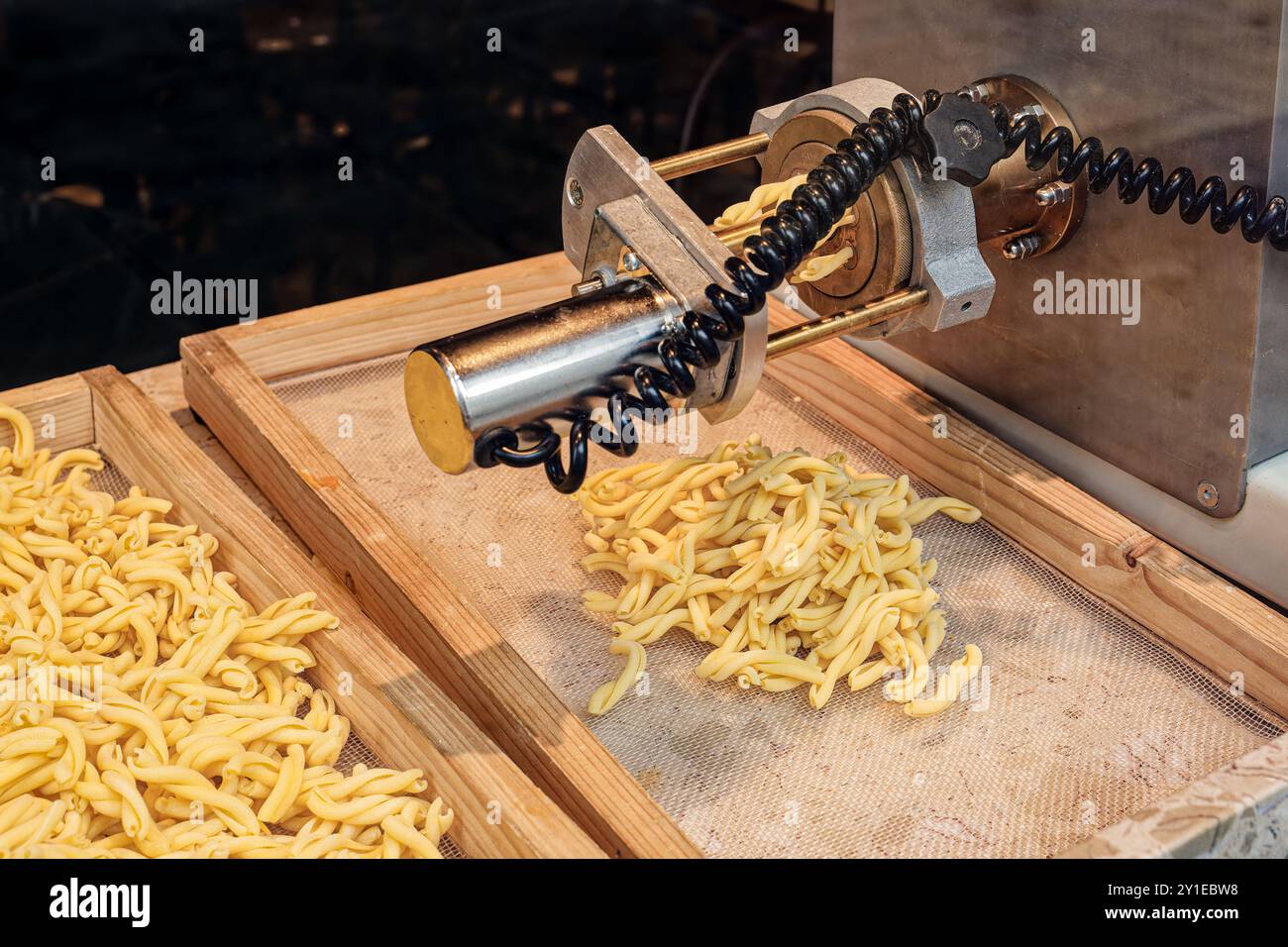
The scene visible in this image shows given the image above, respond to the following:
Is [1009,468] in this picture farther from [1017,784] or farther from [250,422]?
[250,422]

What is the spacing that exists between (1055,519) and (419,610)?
0.61 meters

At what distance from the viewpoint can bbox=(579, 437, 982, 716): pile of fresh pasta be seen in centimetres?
130

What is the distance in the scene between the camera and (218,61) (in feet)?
11.7

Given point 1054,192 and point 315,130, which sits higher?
point 1054,192

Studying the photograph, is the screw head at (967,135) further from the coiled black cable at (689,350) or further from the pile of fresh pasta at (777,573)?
the pile of fresh pasta at (777,573)

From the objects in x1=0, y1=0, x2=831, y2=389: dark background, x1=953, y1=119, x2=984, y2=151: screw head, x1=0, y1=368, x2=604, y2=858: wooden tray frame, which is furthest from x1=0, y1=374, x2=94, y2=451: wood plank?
x1=0, y1=0, x2=831, y2=389: dark background

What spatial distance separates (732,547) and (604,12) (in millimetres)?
2878

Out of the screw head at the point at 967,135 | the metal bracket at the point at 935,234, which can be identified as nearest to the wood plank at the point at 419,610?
the metal bracket at the point at 935,234

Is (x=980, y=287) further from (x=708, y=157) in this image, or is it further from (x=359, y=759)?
(x=359, y=759)

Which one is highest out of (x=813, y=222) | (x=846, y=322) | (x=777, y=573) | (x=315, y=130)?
(x=813, y=222)

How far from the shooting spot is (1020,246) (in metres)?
1.43

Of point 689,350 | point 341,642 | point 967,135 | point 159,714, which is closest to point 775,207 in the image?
point 967,135

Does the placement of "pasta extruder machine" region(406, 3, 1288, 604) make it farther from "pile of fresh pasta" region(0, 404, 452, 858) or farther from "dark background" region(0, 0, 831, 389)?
"dark background" region(0, 0, 831, 389)

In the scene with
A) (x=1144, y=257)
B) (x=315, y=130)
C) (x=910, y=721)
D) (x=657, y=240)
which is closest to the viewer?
(x=657, y=240)
